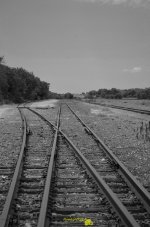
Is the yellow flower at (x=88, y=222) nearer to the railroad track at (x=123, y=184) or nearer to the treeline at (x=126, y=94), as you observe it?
the railroad track at (x=123, y=184)

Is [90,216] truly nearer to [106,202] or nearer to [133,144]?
[106,202]

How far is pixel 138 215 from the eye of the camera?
432 centimetres

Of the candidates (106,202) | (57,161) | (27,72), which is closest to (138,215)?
(106,202)

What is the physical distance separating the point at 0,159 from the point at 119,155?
10.9 feet

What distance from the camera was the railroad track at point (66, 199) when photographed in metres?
4.20

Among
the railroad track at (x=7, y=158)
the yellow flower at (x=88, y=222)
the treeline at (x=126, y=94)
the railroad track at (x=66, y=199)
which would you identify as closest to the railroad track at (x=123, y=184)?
the railroad track at (x=66, y=199)

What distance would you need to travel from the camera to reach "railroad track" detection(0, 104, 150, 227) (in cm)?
420

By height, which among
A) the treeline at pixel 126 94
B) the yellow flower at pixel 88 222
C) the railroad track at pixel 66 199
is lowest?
the yellow flower at pixel 88 222

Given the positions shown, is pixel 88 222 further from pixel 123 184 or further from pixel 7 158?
pixel 7 158

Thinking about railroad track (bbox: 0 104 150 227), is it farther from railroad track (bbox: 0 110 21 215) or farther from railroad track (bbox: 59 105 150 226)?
railroad track (bbox: 0 110 21 215)

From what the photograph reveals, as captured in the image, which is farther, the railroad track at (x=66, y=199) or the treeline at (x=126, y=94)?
the treeline at (x=126, y=94)

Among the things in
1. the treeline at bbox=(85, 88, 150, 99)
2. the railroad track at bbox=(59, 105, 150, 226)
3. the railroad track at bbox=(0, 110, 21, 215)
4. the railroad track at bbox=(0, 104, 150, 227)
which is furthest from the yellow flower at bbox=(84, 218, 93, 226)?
the treeline at bbox=(85, 88, 150, 99)

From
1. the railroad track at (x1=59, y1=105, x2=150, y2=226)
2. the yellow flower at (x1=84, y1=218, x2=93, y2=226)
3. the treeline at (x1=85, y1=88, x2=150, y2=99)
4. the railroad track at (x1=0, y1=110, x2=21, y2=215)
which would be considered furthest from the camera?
the treeline at (x1=85, y1=88, x2=150, y2=99)

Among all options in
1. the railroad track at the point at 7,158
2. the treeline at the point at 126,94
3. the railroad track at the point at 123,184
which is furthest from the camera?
the treeline at the point at 126,94
